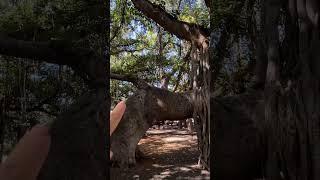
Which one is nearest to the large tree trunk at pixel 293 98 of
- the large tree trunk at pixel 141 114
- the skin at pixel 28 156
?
the skin at pixel 28 156

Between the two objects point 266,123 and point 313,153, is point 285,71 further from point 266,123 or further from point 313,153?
point 313,153

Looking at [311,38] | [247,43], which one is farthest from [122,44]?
[311,38]

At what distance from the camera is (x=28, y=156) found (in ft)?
7.62

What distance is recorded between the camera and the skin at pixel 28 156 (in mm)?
2285

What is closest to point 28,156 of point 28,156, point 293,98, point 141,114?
point 28,156

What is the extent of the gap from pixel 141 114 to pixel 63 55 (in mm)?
2892

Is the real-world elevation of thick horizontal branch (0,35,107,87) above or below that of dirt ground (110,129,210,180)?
above

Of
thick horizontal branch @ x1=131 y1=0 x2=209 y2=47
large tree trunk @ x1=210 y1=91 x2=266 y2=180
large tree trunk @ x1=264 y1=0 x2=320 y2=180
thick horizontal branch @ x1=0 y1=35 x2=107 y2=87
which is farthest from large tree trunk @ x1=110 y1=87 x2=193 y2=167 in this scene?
large tree trunk @ x1=264 y1=0 x2=320 y2=180

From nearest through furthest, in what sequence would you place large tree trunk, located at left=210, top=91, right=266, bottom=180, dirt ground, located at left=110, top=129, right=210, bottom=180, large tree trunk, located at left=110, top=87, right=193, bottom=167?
large tree trunk, located at left=210, top=91, right=266, bottom=180, dirt ground, located at left=110, top=129, right=210, bottom=180, large tree trunk, located at left=110, top=87, right=193, bottom=167

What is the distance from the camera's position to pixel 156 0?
5.50 m

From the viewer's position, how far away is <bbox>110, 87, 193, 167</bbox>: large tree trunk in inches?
202

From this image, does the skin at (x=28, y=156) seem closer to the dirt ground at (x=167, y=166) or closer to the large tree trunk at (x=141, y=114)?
the dirt ground at (x=167, y=166)

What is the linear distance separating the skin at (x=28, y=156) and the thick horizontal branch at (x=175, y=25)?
2172 mm

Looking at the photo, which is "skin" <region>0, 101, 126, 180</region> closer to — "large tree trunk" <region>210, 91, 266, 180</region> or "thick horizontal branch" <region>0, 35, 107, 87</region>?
"thick horizontal branch" <region>0, 35, 107, 87</region>
